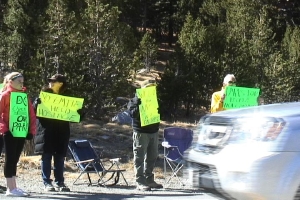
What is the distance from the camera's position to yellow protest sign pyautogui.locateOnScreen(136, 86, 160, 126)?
30.4ft

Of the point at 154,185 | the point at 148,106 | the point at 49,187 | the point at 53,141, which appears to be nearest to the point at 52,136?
the point at 53,141

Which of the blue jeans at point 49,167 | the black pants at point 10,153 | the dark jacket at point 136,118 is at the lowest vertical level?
the blue jeans at point 49,167

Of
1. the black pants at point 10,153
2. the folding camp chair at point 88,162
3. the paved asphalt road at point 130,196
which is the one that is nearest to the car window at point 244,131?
the paved asphalt road at point 130,196

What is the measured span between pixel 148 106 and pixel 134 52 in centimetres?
1621

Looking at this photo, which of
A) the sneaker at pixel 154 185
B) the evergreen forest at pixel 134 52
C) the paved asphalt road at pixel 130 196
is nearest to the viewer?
the paved asphalt road at pixel 130 196

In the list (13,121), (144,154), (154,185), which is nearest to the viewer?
(13,121)

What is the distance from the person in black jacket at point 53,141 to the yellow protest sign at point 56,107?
0.33 feet

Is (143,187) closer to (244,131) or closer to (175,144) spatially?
(175,144)

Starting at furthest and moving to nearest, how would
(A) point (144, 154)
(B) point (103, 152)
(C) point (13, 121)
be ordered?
(B) point (103, 152) < (A) point (144, 154) < (C) point (13, 121)

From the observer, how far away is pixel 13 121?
27.1 ft

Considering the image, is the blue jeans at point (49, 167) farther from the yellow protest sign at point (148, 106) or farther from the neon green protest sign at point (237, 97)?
the neon green protest sign at point (237, 97)

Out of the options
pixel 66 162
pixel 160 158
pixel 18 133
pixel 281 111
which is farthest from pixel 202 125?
pixel 160 158

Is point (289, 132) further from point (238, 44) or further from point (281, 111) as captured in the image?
point (238, 44)

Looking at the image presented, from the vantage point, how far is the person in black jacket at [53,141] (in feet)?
29.1
